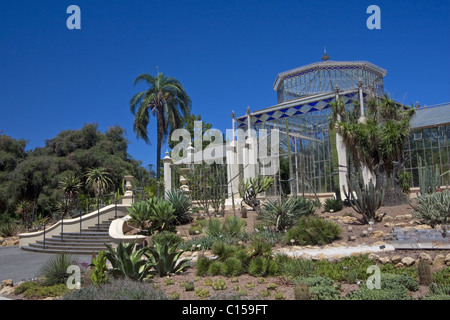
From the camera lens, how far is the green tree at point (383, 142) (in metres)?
16.8

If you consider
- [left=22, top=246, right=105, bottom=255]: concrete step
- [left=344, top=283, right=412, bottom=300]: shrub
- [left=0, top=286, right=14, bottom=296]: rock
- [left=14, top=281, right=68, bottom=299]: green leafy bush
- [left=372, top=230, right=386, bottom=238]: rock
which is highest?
[left=372, top=230, right=386, bottom=238]: rock

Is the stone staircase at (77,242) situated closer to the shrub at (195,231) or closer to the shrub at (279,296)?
the shrub at (195,231)

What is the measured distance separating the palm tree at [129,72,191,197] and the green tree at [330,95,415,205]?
14.2 meters

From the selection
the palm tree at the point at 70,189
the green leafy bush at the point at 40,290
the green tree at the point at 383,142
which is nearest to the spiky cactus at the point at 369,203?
the green tree at the point at 383,142

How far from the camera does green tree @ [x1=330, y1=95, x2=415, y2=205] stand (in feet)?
55.2

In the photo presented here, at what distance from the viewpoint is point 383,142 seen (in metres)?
17.2

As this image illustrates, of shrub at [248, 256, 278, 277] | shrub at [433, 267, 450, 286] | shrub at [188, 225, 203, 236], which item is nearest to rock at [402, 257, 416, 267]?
shrub at [433, 267, 450, 286]

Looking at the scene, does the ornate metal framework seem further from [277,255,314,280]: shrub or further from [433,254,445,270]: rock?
[277,255,314,280]: shrub

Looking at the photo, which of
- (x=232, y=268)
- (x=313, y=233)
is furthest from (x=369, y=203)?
(x=232, y=268)

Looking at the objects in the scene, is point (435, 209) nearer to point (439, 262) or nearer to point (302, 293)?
point (439, 262)

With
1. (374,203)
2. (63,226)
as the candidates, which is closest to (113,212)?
(63,226)
